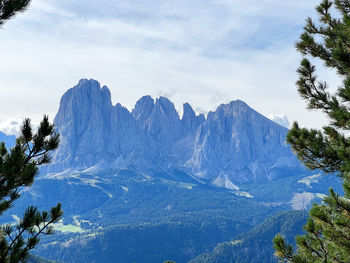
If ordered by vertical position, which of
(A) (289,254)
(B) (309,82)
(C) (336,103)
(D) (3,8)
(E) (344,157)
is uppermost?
(D) (3,8)

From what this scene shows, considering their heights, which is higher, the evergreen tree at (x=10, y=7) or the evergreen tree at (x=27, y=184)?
the evergreen tree at (x=10, y=7)

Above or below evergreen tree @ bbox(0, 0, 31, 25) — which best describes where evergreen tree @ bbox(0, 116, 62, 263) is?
below

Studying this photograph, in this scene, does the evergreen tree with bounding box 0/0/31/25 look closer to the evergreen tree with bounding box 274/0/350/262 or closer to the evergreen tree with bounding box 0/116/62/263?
the evergreen tree with bounding box 0/116/62/263

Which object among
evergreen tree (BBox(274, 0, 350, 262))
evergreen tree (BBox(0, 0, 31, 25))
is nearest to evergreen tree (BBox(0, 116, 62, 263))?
evergreen tree (BBox(0, 0, 31, 25))

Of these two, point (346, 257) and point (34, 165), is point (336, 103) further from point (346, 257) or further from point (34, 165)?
point (34, 165)

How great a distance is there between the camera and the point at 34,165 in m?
12.6

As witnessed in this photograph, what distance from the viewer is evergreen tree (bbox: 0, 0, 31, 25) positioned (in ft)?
42.3

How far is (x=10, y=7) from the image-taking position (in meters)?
12.9

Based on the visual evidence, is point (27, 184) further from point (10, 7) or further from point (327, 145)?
point (327, 145)

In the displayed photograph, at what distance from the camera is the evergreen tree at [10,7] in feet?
42.3

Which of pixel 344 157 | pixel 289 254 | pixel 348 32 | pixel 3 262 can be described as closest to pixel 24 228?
pixel 3 262

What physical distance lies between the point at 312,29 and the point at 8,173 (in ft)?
54.1

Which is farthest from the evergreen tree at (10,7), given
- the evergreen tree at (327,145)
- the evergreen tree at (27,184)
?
the evergreen tree at (327,145)

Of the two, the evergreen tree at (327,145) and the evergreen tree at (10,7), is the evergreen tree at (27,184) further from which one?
the evergreen tree at (327,145)
